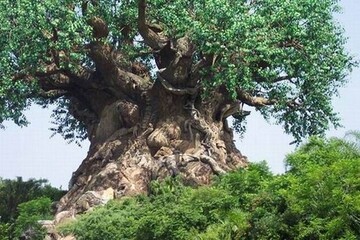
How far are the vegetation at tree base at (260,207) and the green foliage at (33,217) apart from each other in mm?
1535

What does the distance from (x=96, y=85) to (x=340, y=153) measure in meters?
7.71

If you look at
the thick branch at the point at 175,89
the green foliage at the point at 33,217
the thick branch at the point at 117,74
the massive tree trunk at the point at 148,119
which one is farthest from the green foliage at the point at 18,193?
the thick branch at the point at 175,89

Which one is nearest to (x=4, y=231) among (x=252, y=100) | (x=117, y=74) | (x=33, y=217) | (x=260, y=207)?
(x=33, y=217)

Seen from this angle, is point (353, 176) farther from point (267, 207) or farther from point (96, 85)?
point (96, 85)

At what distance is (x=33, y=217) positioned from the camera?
14805 millimetres

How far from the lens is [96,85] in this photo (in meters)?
17.0

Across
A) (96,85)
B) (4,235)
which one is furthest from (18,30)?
(4,235)

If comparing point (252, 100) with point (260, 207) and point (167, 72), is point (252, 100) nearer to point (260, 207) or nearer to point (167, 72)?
point (167, 72)

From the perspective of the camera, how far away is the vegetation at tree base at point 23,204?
1486cm

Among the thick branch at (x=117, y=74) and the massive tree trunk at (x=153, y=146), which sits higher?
the thick branch at (x=117, y=74)

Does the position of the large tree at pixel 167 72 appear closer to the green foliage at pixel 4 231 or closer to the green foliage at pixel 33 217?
the green foliage at pixel 33 217

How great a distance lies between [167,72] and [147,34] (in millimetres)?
867

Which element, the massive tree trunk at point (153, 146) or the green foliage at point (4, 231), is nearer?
the green foliage at point (4, 231)

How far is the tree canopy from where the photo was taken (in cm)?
1462
